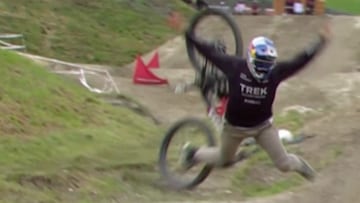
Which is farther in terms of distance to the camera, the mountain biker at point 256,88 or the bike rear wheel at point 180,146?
the bike rear wheel at point 180,146

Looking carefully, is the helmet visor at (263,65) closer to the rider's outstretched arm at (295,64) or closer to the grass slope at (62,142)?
the rider's outstretched arm at (295,64)

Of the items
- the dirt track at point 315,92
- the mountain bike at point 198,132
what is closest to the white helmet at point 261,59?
the mountain bike at point 198,132

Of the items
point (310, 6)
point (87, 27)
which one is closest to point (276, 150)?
point (87, 27)

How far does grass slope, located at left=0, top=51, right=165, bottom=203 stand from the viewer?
953 cm

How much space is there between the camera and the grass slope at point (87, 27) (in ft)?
78.0

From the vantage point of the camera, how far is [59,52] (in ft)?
77.4

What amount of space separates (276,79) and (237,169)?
2.95m

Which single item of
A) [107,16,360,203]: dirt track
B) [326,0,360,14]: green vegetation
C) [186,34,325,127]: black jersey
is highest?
[186,34,325,127]: black jersey

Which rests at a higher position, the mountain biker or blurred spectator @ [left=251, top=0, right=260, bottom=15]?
the mountain biker

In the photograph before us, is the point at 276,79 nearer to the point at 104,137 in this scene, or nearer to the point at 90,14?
the point at 104,137

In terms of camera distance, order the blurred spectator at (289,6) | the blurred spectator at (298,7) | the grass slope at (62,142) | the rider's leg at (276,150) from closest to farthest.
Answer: the rider's leg at (276,150) → the grass slope at (62,142) → the blurred spectator at (298,7) → the blurred spectator at (289,6)

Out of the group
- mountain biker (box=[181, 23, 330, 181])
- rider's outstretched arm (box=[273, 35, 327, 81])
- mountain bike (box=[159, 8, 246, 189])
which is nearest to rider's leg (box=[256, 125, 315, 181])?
mountain biker (box=[181, 23, 330, 181])

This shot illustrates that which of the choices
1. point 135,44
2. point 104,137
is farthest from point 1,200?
point 135,44

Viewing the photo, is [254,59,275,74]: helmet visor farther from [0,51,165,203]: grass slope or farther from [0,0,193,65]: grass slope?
[0,0,193,65]: grass slope
